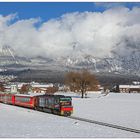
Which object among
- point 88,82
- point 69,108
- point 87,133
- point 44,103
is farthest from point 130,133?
point 88,82

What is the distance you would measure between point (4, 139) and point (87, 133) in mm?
8322

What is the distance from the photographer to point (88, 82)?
138 meters

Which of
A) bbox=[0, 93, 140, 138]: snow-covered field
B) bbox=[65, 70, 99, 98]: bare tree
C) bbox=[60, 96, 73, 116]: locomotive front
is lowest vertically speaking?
bbox=[0, 93, 140, 138]: snow-covered field

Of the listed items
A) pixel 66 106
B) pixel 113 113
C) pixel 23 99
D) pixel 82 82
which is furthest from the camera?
pixel 82 82

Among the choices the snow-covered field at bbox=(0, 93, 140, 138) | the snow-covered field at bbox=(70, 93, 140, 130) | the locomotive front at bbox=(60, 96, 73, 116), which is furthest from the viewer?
the locomotive front at bbox=(60, 96, 73, 116)

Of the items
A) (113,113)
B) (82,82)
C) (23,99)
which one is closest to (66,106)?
(113,113)

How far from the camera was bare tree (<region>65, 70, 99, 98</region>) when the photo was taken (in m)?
138

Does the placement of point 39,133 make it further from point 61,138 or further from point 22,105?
point 22,105

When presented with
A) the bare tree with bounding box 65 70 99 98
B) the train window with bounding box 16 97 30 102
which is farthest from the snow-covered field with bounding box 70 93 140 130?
the bare tree with bounding box 65 70 99 98

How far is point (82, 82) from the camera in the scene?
138m

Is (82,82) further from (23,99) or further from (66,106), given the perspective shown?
(66,106)

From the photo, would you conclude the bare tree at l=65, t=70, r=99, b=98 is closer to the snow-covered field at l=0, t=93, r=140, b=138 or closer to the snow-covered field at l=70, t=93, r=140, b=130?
the snow-covered field at l=70, t=93, r=140, b=130

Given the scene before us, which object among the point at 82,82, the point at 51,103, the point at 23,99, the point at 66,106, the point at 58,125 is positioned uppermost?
the point at 82,82

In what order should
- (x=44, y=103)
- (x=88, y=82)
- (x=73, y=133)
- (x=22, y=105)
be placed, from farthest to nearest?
(x=88, y=82) → (x=22, y=105) → (x=44, y=103) → (x=73, y=133)
